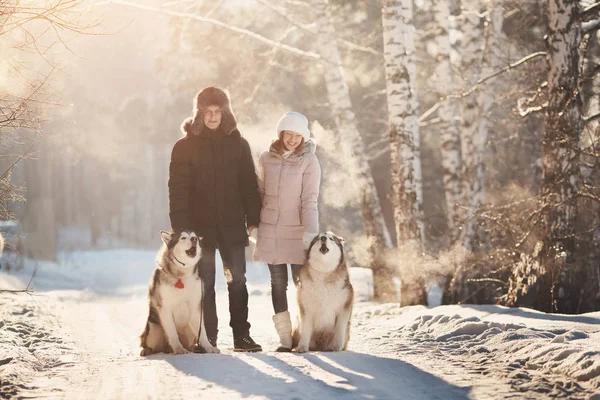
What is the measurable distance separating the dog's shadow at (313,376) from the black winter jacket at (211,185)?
134 cm

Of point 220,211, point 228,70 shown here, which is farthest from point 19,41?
point 228,70

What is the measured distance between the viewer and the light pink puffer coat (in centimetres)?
711

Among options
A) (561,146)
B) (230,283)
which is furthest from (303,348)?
(561,146)

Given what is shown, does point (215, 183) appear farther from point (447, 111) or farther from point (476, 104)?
point (447, 111)

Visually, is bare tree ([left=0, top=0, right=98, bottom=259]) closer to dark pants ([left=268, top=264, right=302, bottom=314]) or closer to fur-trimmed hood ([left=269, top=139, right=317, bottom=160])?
fur-trimmed hood ([left=269, top=139, right=317, bottom=160])

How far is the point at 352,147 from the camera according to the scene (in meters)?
14.1

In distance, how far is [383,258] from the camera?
1432 cm

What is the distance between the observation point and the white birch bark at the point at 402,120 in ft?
37.4

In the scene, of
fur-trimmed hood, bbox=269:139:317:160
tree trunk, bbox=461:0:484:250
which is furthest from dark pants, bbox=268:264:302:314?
tree trunk, bbox=461:0:484:250

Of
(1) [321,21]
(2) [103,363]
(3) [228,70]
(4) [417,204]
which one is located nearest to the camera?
(2) [103,363]

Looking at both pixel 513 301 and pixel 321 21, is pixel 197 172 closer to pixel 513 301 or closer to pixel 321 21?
pixel 513 301

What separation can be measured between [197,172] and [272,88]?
15.8 metres

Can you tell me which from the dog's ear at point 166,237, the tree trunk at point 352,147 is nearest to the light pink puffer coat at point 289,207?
the dog's ear at point 166,237

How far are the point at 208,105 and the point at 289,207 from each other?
1296 mm
